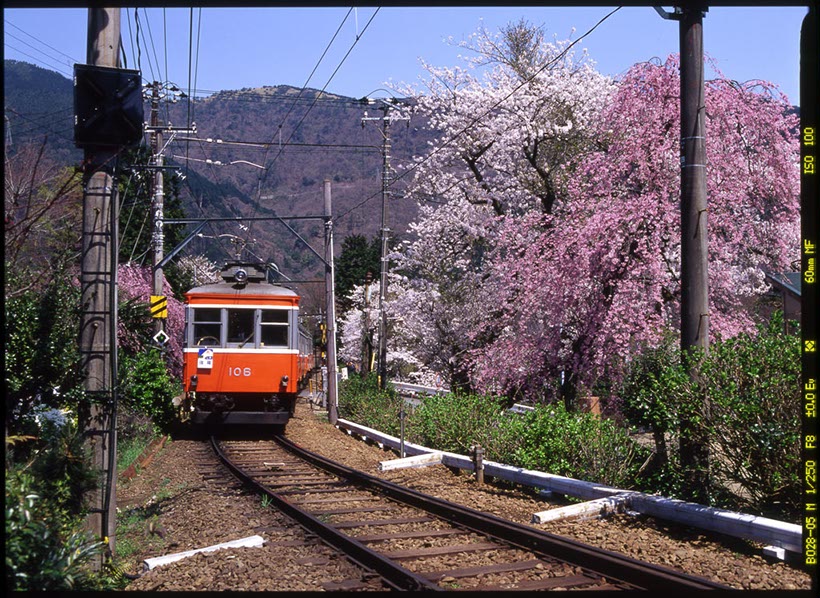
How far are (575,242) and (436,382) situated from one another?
17.9 meters

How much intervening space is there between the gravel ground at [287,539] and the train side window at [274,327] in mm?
5639

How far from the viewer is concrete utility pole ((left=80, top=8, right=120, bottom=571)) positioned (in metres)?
7.08

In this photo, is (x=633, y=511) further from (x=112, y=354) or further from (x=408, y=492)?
(x=112, y=354)

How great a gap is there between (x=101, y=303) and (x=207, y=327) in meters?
10.8

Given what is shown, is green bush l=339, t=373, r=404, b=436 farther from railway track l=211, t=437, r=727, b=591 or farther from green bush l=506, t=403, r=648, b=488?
railway track l=211, t=437, r=727, b=591

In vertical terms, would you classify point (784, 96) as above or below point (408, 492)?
above

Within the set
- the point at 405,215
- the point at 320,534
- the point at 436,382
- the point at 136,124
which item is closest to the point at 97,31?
the point at 136,124

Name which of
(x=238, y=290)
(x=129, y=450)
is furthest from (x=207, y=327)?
(x=129, y=450)

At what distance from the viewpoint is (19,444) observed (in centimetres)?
675

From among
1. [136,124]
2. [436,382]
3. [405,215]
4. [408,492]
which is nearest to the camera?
[136,124]

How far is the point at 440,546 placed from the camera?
7426 millimetres

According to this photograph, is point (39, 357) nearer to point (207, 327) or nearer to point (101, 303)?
point (101, 303)

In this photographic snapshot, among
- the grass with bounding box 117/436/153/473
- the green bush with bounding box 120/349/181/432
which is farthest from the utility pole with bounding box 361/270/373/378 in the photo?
the grass with bounding box 117/436/153/473

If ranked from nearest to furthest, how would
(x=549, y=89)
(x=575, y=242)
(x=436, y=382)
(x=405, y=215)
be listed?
1. (x=575, y=242)
2. (x=549, y=89)
3. (x=436, y=382)
4. (x=405, y=215)
